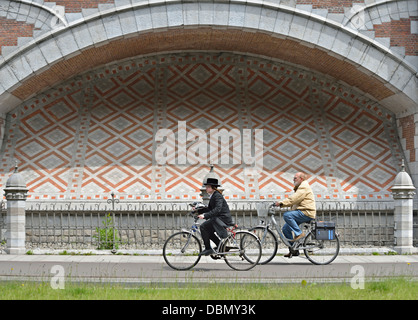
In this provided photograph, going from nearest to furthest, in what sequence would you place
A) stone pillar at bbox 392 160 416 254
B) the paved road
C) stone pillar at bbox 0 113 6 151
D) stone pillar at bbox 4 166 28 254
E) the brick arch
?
the paved road < stone pillar at bbox 4 166 28 254 < stone pillar at bbox 392 160 416 254 < the brick arch < stone pillar at bbox 0 113 6 151

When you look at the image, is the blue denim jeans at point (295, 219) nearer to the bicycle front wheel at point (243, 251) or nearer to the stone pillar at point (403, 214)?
the bicycle front wheel at point (243, 251)

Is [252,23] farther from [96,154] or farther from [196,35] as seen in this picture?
[96,154]

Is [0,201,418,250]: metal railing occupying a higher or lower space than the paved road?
higher

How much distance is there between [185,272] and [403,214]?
5166mm

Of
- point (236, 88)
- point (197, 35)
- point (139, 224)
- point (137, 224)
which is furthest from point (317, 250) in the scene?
point (236, 88)

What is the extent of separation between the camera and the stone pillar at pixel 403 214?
1145 centimetres

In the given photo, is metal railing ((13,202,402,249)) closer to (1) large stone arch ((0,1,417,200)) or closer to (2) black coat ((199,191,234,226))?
(1) large stone arch ((0,1,417,200))

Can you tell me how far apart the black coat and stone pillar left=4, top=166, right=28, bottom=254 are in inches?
159

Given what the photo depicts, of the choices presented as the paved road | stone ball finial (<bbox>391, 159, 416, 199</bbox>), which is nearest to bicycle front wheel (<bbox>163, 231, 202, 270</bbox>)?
the paved road

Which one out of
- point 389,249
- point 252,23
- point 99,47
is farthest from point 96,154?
point 389,249

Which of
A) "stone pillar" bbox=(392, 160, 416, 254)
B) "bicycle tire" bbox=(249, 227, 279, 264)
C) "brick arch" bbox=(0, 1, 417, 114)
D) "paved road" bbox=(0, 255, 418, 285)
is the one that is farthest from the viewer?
"brick arch" bbox=(0, 1, 417, 114)

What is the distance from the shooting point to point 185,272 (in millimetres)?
8266

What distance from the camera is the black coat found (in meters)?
8.61

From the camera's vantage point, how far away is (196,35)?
15.6 metres
